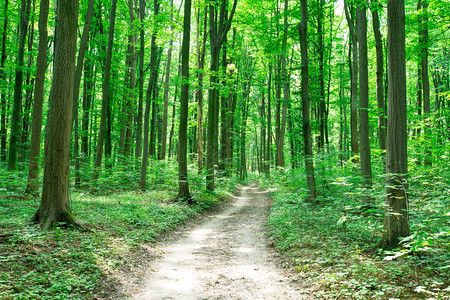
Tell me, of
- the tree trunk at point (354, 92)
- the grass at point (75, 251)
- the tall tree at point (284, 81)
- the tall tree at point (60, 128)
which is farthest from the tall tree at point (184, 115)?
the tree trunk at point (354, 92)

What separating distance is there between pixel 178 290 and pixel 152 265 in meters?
1.36

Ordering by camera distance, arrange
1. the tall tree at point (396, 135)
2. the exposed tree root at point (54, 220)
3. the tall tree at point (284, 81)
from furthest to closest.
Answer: the tall tree at point (284, 81) < the exposed tree root at point (54, 220) < the tall tree at point (396, 135)

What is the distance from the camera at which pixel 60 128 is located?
238 inches

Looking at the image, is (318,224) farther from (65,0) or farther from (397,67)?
(65,0)

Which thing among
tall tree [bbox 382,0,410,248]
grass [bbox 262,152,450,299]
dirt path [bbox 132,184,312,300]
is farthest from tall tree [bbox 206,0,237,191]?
tall tree [bbox 382,0,410,248]

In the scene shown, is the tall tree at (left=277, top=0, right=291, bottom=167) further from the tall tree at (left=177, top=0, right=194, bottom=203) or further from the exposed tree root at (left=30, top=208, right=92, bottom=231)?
the exposed tree root at (left=30, top=208, right=92, bottom=231)

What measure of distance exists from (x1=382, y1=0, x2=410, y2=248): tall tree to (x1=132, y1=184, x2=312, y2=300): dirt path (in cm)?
219

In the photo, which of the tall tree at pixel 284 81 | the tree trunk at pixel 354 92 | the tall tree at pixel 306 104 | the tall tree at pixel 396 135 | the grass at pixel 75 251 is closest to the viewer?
the grass at pixel 75 251

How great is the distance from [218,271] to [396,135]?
4.29 metres

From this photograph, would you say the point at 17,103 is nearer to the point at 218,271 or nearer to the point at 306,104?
the point at 218,271

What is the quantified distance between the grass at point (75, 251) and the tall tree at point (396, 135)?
4.90 m

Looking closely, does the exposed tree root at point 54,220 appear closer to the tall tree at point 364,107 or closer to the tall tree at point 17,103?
the tall tree at point 17,103

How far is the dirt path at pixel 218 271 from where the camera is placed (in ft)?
14.3

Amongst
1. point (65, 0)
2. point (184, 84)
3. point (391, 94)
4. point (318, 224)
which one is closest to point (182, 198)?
point (184, 84)
